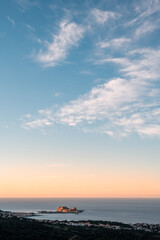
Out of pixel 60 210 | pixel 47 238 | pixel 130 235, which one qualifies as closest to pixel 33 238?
pixel 47 238

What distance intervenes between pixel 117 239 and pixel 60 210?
13538 cm

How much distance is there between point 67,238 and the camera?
6331 centimetres

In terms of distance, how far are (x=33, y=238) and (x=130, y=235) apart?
101 feet

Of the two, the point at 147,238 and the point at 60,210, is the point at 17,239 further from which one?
the point at 60,210

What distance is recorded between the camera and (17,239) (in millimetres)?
55281

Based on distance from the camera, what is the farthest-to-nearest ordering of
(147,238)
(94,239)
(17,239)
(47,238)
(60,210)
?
(60,210), (147,238), (94,239), (47,238), (17,239)

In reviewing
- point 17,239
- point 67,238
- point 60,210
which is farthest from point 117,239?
point 60,210

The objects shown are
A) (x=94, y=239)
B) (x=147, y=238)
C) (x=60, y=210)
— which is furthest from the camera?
(x=60, y=210)

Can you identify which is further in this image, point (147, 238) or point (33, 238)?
point (147, 238)

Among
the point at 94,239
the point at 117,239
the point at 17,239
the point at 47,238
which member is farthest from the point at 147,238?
the point at 17,239

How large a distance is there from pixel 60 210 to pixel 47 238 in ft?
458

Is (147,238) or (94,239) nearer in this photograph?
(94,239)

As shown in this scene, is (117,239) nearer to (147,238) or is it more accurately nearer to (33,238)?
(147,238)

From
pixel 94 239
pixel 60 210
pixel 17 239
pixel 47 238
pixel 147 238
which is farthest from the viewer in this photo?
pixel 60 210
